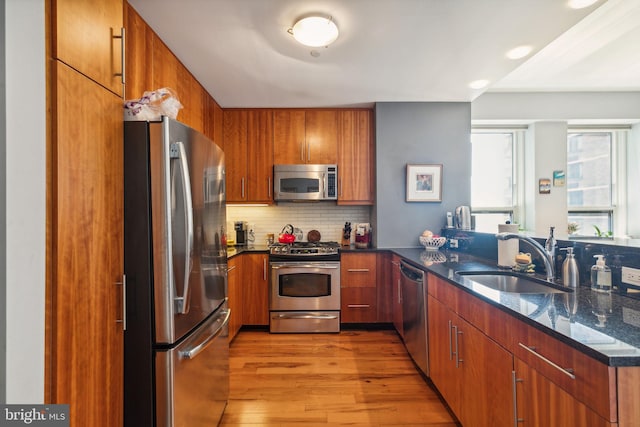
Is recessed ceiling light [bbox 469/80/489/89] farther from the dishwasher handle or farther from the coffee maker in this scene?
the coffee maker

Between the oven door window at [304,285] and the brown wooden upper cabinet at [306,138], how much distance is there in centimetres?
131

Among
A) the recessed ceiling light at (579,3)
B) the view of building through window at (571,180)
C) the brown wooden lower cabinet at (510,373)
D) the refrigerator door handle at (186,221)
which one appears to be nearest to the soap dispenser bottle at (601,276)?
the brown wooden lower cabinet at (510,373)

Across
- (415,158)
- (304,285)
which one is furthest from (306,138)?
(304,285)

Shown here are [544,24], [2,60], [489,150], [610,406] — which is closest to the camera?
[610,406]

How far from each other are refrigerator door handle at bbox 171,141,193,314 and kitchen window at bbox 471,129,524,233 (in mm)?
3775

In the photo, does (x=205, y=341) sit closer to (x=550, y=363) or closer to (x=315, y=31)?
(x=550, y=363)

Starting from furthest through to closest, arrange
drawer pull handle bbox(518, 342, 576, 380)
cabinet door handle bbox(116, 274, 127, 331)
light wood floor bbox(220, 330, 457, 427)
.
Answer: light wood floor bbox(220, 330, 457, 427) < cabinet door handle bbox(116, 274, 127, 331) < drawer pull handle bbox(518, 342, 576, 380)

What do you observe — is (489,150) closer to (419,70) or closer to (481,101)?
(481,101)

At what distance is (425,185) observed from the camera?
327 centimetres

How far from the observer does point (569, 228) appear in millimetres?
3838

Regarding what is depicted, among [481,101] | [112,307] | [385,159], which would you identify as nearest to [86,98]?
[112,307]

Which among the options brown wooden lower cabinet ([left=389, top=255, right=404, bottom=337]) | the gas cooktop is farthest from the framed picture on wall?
the gas cooktop

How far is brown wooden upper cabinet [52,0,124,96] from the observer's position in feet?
3.10

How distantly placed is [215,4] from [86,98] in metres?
1.01
